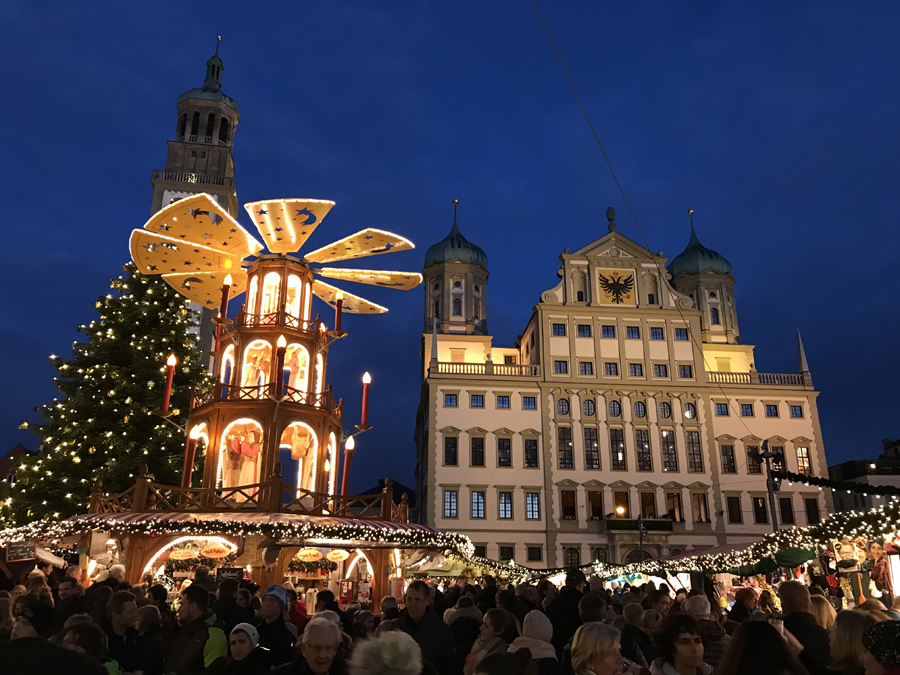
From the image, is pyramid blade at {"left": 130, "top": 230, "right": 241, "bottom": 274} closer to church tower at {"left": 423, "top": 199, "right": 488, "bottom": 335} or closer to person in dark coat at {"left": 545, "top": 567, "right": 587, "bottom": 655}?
person in dark coat at {"left": 545, "top": 567, "right": 587, "bottom": 655}

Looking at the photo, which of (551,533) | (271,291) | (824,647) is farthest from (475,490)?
(824,647)

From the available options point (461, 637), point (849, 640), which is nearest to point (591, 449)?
point (461, 637)

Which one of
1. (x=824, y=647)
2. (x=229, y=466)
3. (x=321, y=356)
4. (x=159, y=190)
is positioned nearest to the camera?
(x=824, y=647)

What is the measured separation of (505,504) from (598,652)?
42047 millimetres

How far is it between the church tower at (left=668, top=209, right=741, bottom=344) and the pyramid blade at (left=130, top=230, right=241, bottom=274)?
42511 mm

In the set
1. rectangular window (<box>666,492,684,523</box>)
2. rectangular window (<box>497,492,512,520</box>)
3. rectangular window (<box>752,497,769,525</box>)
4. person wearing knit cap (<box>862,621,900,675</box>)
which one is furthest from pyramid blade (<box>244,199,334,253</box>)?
rectangular window (<box>752,497,769,525</box>)

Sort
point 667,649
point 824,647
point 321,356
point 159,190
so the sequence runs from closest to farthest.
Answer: point 667,649 < point 824,647 < point 321,356 < point 159,190

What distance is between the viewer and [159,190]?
2212 inches

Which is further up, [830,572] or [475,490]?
[475,490]

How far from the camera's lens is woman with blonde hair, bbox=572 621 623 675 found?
4.44 m

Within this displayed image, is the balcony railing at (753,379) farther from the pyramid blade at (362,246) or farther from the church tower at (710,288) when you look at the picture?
the pyramid blade at (362,246)

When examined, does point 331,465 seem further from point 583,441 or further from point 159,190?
point 159,190

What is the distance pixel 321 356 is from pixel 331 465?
11.5ft

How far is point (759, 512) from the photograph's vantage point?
46469 mm
